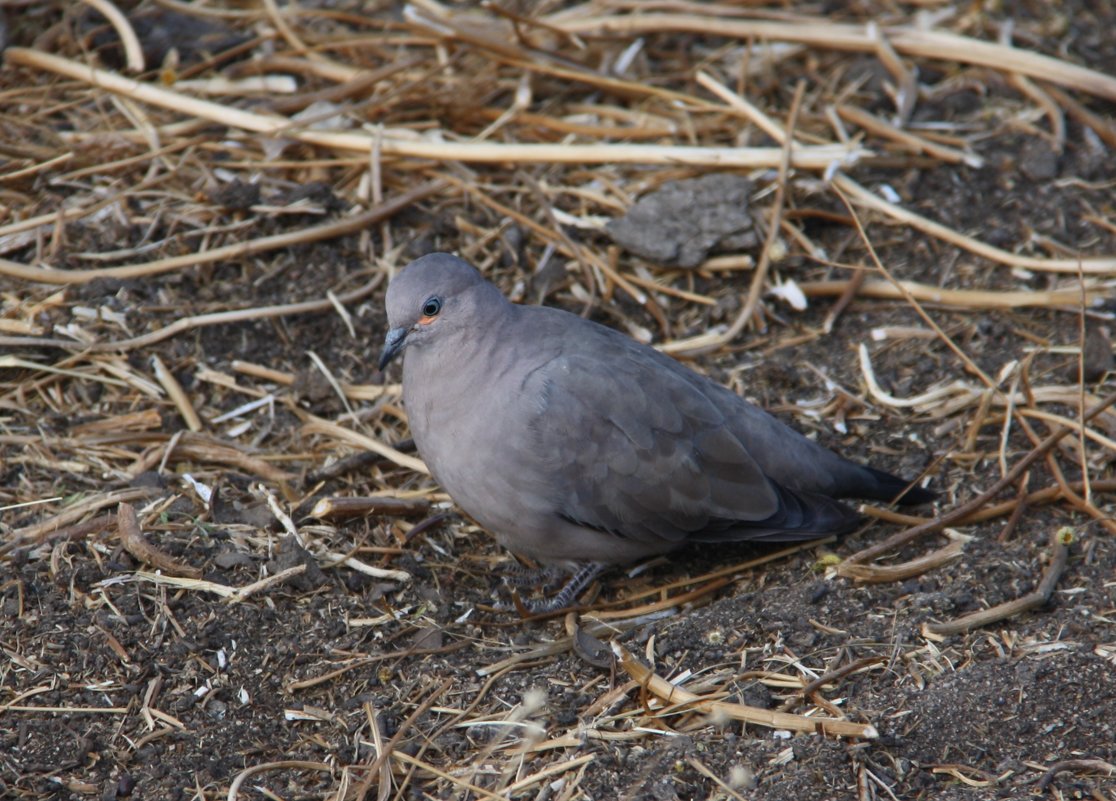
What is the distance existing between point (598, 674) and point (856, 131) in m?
3.12

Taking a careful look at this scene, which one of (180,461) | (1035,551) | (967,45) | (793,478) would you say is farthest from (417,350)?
(967,45)

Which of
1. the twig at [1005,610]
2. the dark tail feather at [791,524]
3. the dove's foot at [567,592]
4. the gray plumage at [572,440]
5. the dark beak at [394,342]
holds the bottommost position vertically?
the dove's foot at [567,592]

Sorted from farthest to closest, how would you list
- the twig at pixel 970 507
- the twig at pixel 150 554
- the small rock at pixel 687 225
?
the small rock at pixel 687 225, the twig at pixel 970 507, the twig at pixel 150 554

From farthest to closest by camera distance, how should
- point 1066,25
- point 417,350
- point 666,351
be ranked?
point 1066,25 → point 666,351 → point 417,350

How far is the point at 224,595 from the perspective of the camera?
3.81 m

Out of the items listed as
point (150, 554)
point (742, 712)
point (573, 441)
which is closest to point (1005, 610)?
point (742, 712)

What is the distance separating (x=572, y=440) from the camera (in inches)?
158

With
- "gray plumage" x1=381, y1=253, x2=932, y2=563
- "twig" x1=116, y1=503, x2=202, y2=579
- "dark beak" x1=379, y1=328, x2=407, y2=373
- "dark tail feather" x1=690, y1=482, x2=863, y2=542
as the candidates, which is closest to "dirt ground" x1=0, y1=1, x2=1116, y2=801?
"twig" x1=116, y1=503, x2=202, y2=579

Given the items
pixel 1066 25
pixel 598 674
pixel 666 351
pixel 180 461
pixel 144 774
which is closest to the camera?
pixel 144 774

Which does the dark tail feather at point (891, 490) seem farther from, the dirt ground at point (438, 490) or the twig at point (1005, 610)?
the twig at point (1005, 610)

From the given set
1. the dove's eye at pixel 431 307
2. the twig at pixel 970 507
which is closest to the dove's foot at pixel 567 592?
the twig at pixel 970 507

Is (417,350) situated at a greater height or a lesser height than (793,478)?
greater

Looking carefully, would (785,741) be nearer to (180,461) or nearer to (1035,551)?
(1035,551)

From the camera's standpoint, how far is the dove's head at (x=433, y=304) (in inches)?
160
